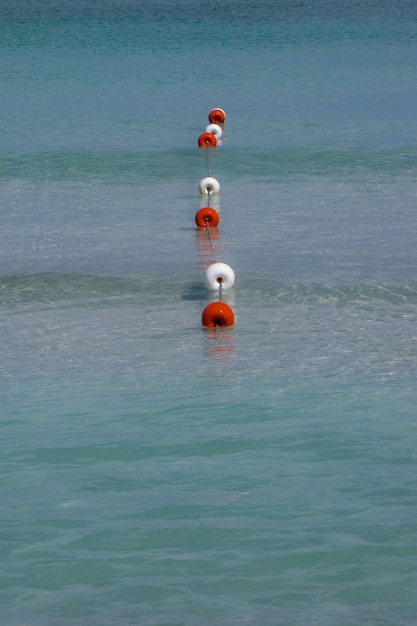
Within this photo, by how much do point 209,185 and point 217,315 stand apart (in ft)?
17.7

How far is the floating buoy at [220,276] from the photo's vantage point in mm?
10867

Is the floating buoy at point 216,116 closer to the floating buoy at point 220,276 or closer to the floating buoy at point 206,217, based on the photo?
the floating buoy at point 206,217

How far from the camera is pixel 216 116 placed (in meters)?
20.5

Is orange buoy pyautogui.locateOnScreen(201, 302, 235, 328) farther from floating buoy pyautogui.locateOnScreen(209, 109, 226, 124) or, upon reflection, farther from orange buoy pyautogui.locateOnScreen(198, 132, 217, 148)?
floating buoy pyautogui.locateOnScreen(209, 109, 226, 124)

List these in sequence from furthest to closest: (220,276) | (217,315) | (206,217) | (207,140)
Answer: (207,140), (206,217), (220,276), (217,315)

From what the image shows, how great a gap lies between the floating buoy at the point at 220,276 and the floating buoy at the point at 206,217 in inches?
107

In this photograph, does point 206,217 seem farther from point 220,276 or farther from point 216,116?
point 216,116

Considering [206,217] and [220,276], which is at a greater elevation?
[206,217]

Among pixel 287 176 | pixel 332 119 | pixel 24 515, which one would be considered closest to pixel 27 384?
pixel 24 515

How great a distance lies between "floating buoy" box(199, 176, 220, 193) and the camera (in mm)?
15188

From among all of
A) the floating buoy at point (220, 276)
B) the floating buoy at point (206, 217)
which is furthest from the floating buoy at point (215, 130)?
the floating buoy at point (220, 276)

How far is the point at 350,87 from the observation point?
24.4 metres

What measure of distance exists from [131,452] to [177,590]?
1742 millimetres

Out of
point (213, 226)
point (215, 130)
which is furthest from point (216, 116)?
point (213, 226)
